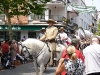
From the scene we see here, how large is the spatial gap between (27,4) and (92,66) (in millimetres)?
18380

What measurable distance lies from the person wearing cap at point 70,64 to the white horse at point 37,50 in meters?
5.24

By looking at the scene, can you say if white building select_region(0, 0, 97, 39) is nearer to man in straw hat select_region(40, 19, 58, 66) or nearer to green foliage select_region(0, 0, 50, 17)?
green foliage select_region(0, 0, 50, 17)

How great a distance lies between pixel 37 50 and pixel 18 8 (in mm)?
13207

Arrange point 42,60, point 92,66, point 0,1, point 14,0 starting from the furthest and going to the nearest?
point 14,0, point 0,1, point 42,60, point 92,66

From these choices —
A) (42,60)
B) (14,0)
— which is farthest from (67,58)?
(14,0)

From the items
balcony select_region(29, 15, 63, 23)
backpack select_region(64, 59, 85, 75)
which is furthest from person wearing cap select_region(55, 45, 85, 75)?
balcony select_region(29, 15, 63, 23)

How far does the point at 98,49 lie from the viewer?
819 cm

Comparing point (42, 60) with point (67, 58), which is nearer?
point (67, 58)

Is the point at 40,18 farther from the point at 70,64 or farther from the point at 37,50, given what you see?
the point at 70,64

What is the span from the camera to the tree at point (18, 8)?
23.8m

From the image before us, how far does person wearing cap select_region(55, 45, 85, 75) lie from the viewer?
715 centimetres

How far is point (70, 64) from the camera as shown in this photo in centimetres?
722

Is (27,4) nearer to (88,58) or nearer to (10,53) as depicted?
(10,53)

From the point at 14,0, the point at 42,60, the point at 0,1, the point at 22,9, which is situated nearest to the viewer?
the point at 42,60
